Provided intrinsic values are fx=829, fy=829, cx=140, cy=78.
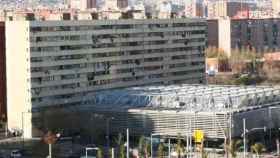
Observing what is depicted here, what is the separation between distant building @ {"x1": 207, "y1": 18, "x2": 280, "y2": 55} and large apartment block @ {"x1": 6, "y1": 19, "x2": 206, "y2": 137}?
34.9 meters

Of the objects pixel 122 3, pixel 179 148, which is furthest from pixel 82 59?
pixel 122 3

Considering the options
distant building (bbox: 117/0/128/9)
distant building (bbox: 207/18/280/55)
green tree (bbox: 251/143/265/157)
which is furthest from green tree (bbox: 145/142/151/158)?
distant building (bbox: 117/0/128/9)

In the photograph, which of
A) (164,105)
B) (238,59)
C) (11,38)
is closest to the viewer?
(164,105)

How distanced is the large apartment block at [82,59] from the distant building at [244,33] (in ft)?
115

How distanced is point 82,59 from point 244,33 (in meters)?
48.9

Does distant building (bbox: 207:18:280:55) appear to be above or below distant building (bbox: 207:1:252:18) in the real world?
below

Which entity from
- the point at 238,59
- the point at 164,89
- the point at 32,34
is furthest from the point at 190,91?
the point at 238,59

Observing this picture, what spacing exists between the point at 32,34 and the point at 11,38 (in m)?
1.50

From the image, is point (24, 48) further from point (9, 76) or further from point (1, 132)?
point (1, 132)

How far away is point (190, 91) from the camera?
46.4m

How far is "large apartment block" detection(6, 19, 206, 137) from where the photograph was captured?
46.7 metres

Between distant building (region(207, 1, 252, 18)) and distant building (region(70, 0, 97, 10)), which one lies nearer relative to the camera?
distant building (region(70, 0, 97, 10))

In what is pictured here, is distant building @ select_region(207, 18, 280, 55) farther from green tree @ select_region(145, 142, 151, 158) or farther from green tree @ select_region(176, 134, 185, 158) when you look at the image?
green tree @ select_region(145, 142, 151, 158)

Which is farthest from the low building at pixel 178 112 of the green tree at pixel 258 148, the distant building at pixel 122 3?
the distant building at pixel 122 3
